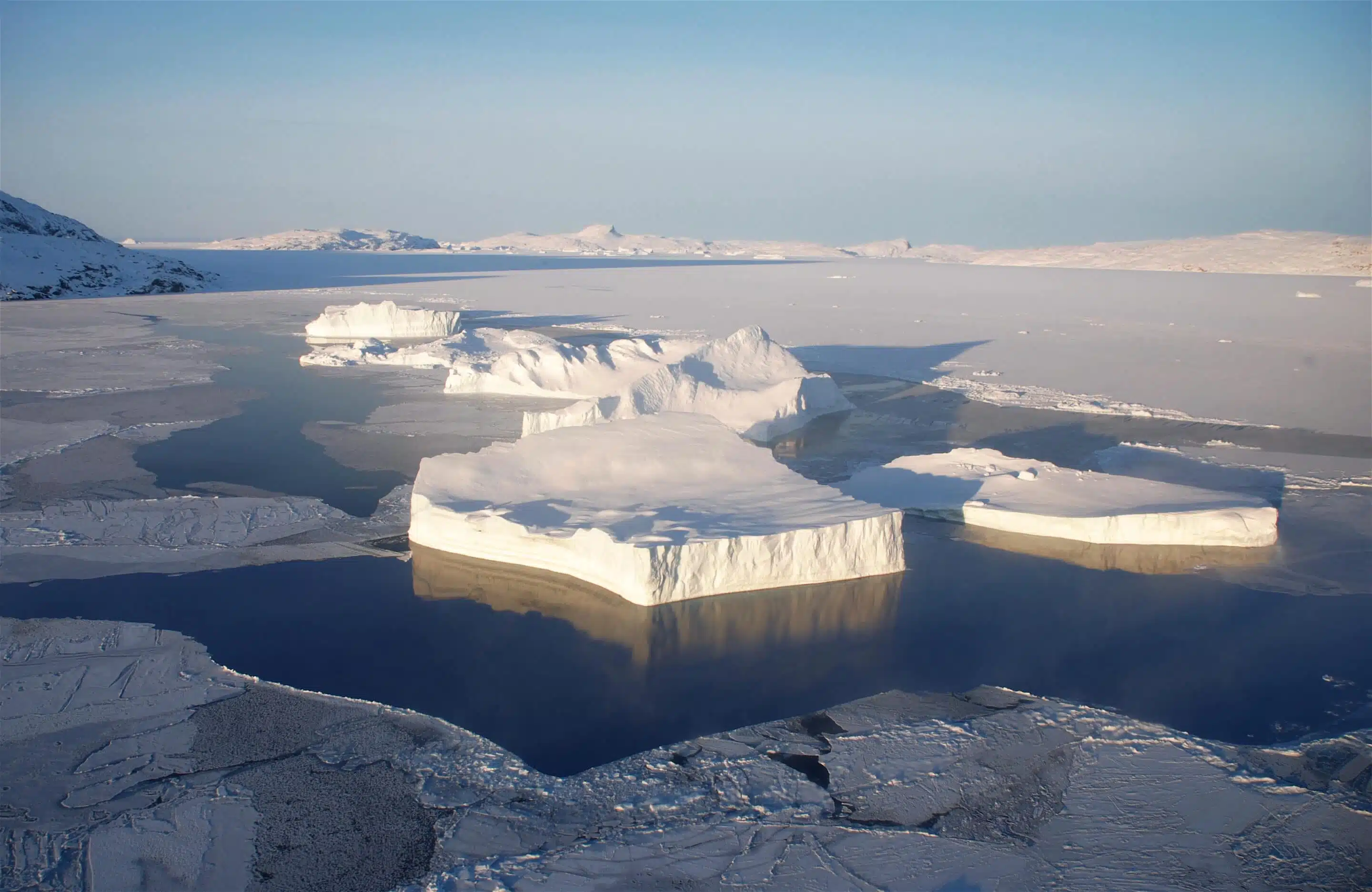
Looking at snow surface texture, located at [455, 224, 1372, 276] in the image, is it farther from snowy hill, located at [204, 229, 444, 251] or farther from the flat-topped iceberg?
the flat-topped iceberg

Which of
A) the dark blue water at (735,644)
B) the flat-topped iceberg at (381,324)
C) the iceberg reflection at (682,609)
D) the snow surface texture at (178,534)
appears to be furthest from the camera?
the flat-topped iceberg at (381,324)

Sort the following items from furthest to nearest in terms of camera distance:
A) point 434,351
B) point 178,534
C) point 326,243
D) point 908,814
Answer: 1. point 326,243
2. point 434,351
3. point 178,534
4. point 908,814

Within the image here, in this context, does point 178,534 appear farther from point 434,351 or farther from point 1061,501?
point 434,351

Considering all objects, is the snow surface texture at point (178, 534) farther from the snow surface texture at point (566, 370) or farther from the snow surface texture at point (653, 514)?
the snow surface texture at point (566, 370)

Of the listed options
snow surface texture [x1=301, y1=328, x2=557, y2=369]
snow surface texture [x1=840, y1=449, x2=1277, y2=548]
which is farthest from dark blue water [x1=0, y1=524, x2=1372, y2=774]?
snow surface texture [x1=301, y1=328, x2=557, y2=369]

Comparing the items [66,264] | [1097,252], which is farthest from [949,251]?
[66,264]

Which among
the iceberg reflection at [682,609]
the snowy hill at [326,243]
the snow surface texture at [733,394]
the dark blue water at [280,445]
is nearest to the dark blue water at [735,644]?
the iceberg reflection at [682,609]
